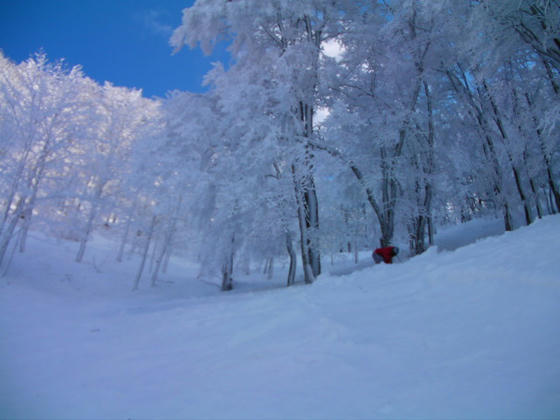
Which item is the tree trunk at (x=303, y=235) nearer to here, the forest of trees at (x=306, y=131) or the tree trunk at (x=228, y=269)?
the forest of trees at (x=306, y=131)

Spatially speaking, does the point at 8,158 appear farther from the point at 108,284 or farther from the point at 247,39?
the point at 247,39

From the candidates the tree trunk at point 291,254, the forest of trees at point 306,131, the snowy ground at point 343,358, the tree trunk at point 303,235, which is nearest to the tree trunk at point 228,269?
the forest of trees at point 306,131

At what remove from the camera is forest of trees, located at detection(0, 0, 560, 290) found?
891 centimetres

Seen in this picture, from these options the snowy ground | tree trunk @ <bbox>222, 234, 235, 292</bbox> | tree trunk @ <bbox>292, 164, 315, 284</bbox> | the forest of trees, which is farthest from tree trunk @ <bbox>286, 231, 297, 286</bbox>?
the snowy ground

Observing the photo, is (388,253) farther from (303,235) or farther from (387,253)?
(303,235)

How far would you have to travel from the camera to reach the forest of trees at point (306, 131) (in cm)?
891

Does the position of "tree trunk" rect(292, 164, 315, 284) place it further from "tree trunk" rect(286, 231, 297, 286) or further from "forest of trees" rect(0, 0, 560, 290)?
"tree trunk" rect(286, 231, 297, 286)

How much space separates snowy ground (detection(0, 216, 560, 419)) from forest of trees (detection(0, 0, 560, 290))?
5.15 metres

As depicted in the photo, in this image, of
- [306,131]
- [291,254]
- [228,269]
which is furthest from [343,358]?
[228,269]

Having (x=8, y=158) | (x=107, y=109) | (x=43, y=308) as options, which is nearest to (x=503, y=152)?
(x=43, y=308)

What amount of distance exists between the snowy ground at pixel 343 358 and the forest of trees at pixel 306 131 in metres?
5.15

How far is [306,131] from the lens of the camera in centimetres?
963

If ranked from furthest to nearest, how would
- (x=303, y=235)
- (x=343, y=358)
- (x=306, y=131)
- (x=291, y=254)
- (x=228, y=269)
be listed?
(x=228, y=269), (x=291, y=254), (x=306, y=131), (x=303, y=235), (x=343, y=358)

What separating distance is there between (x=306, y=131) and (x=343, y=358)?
8.19 m
